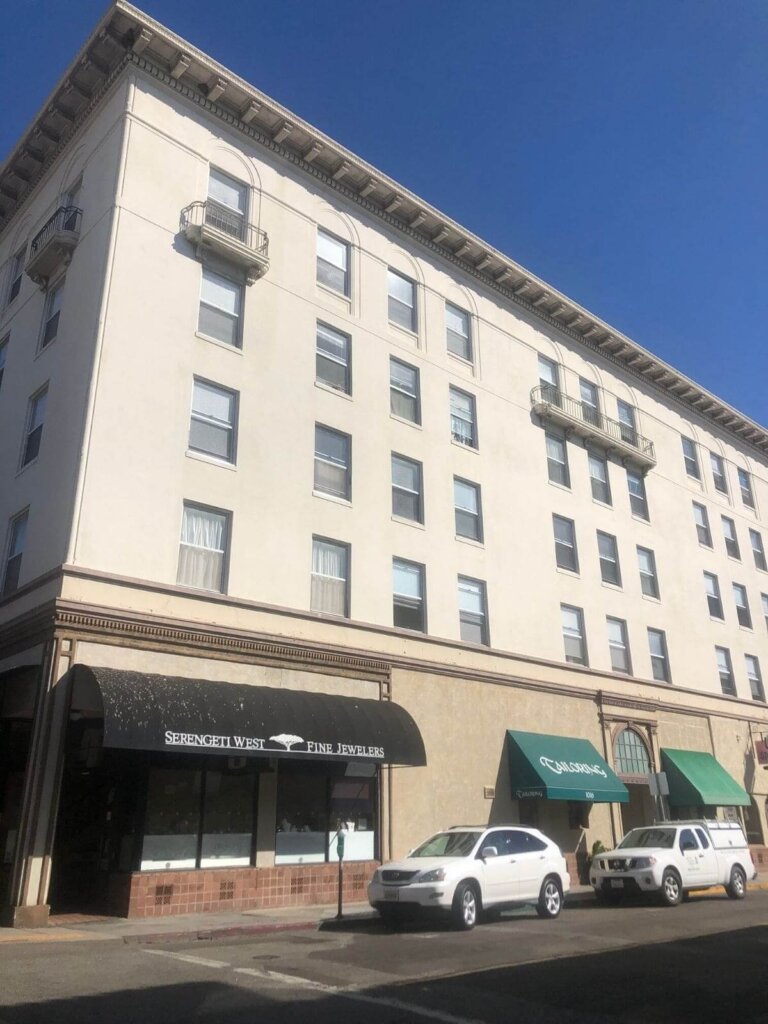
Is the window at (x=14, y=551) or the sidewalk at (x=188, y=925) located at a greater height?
the window at (x=14, y=551)

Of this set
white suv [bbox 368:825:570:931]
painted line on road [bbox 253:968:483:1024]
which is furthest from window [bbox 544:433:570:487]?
painted line on road [bbox 253:968:483:1024]

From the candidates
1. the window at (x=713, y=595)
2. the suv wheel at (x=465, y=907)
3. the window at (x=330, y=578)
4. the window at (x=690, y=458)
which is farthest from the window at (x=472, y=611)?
the window at (x=690, y=458)

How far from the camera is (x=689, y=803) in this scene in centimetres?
2797

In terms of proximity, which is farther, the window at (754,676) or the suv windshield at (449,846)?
A: the window at (754,676)

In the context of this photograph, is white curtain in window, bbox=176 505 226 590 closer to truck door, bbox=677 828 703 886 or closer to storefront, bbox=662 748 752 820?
truck door, bbox=677 828 703 886

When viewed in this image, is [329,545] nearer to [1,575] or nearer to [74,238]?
[1,575]

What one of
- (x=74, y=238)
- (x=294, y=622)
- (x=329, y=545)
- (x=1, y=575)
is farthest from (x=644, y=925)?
(x=74, y=238)

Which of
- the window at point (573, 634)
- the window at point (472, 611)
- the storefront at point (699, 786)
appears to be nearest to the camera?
the window at point (472, 611)

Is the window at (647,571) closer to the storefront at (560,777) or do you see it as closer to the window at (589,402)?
the window at (589,402)

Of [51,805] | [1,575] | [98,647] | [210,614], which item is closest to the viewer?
[51,805]

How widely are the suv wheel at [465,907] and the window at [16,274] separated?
1958 cm

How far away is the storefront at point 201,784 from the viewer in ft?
50.6

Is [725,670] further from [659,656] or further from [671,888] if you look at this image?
[671,888]

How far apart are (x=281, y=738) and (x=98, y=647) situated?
154 inches
